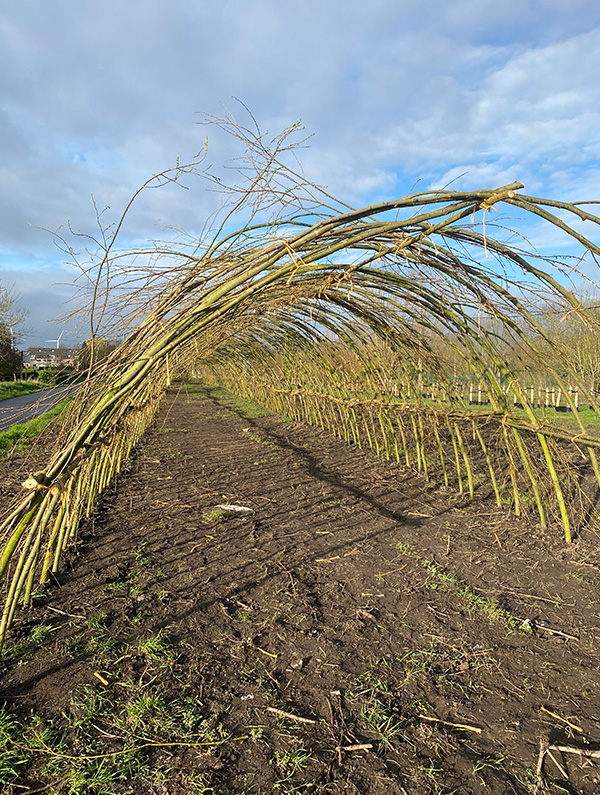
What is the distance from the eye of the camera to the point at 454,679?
2.49 meters

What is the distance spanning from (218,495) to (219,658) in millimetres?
3364

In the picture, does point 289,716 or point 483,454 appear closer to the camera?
point 289,716

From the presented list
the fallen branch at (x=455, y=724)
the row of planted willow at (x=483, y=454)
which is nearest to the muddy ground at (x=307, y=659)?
the fallen branch at (x=455, y=724)

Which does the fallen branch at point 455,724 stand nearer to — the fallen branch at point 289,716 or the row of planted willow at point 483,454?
the fallen branch at point 289,716

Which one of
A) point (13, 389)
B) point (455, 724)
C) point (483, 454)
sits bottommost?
point (455, 724)

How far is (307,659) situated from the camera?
265cm

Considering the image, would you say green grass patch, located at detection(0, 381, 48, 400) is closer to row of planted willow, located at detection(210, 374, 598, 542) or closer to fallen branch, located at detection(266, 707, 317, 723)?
row of planted willow, located at detection(210, 374, 598, 542)

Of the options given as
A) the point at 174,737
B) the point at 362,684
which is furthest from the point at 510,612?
the point at 174,737

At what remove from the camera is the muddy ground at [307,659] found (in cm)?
192

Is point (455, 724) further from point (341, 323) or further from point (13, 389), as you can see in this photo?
point (13, 389)

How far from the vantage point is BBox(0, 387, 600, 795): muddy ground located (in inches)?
75.8

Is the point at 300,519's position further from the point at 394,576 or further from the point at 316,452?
the point at 316,452

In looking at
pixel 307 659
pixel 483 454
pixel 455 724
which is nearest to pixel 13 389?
pixel 483 454

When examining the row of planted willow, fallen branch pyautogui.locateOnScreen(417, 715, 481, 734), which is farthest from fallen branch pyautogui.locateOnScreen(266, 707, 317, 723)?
the row of planted willow
